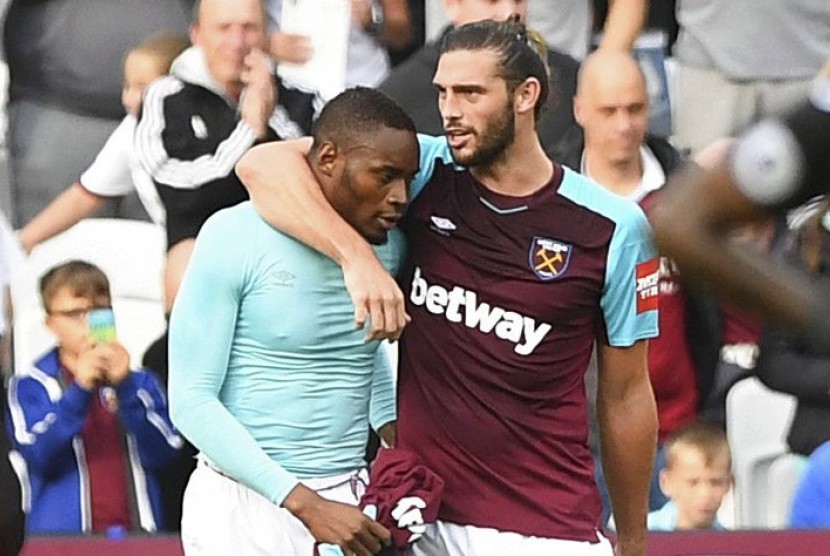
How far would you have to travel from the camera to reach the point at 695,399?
673 centimetres

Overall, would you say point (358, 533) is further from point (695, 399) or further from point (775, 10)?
point (775, 10)

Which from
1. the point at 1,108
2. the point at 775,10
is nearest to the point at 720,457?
the point at 775,10

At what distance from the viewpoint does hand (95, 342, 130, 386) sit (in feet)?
20.5

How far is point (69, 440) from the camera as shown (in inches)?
248

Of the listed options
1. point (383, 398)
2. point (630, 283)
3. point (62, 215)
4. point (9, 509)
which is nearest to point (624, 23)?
point (62, 215)

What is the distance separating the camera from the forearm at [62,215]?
7195 mm

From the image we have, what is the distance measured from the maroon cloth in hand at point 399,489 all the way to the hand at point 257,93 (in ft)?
7.55

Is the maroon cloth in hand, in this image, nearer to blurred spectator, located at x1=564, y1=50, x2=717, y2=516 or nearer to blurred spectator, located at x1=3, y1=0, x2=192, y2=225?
blurred spectator, located at x1=564, y1=50, x2=717, y2=516

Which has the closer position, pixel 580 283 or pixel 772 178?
pixel 772 178

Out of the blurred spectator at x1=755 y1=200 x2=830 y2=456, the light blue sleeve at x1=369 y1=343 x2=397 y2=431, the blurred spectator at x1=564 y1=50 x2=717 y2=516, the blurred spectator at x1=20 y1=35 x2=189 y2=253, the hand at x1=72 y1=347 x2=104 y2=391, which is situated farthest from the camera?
the blurred spectator at x1=20 y1=35 x2=189 y2=253

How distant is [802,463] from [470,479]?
222cm

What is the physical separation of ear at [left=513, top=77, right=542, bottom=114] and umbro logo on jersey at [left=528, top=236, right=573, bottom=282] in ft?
0.94

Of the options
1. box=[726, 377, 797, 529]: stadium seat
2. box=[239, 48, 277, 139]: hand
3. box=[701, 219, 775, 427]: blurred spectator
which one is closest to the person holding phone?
box=[239, 48, 277, 139]: hand

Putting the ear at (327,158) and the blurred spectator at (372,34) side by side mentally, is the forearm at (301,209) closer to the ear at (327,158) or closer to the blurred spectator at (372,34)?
the ear at (327,158)
